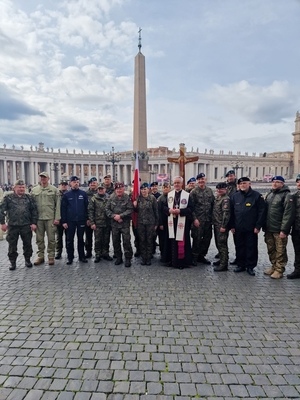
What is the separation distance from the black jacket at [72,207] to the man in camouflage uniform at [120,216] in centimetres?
71

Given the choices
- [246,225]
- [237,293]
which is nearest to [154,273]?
[237,293]

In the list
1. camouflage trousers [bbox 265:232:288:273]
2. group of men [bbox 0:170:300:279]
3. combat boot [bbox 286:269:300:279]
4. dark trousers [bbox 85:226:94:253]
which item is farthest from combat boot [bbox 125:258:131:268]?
combat boot [bbox 286:269:300:279]

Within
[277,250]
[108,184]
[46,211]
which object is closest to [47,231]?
[46,211]

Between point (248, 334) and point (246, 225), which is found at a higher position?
point (246, 225)

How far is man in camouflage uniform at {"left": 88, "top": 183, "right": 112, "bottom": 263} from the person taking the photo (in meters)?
6.77

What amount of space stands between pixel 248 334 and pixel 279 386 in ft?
2.84

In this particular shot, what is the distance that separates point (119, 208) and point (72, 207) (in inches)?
47.2

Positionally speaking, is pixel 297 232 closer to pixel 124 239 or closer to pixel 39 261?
pixel 124 239

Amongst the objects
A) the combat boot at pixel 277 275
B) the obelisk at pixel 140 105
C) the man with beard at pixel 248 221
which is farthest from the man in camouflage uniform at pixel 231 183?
the obelisk at pixel 140 105

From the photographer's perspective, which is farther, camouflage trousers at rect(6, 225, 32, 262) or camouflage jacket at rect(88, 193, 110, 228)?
camouflage jacket at rect(88, 193, 110, 228)

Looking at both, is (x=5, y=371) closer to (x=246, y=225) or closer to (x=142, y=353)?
(x=142, y=353)

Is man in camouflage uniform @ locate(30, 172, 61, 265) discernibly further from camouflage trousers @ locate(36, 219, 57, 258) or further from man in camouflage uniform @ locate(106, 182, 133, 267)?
man in camouflage uniform @ locate(106, 182, 133, 267)

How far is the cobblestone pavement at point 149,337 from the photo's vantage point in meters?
→ 2.51

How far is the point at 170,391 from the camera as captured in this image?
2441mm
